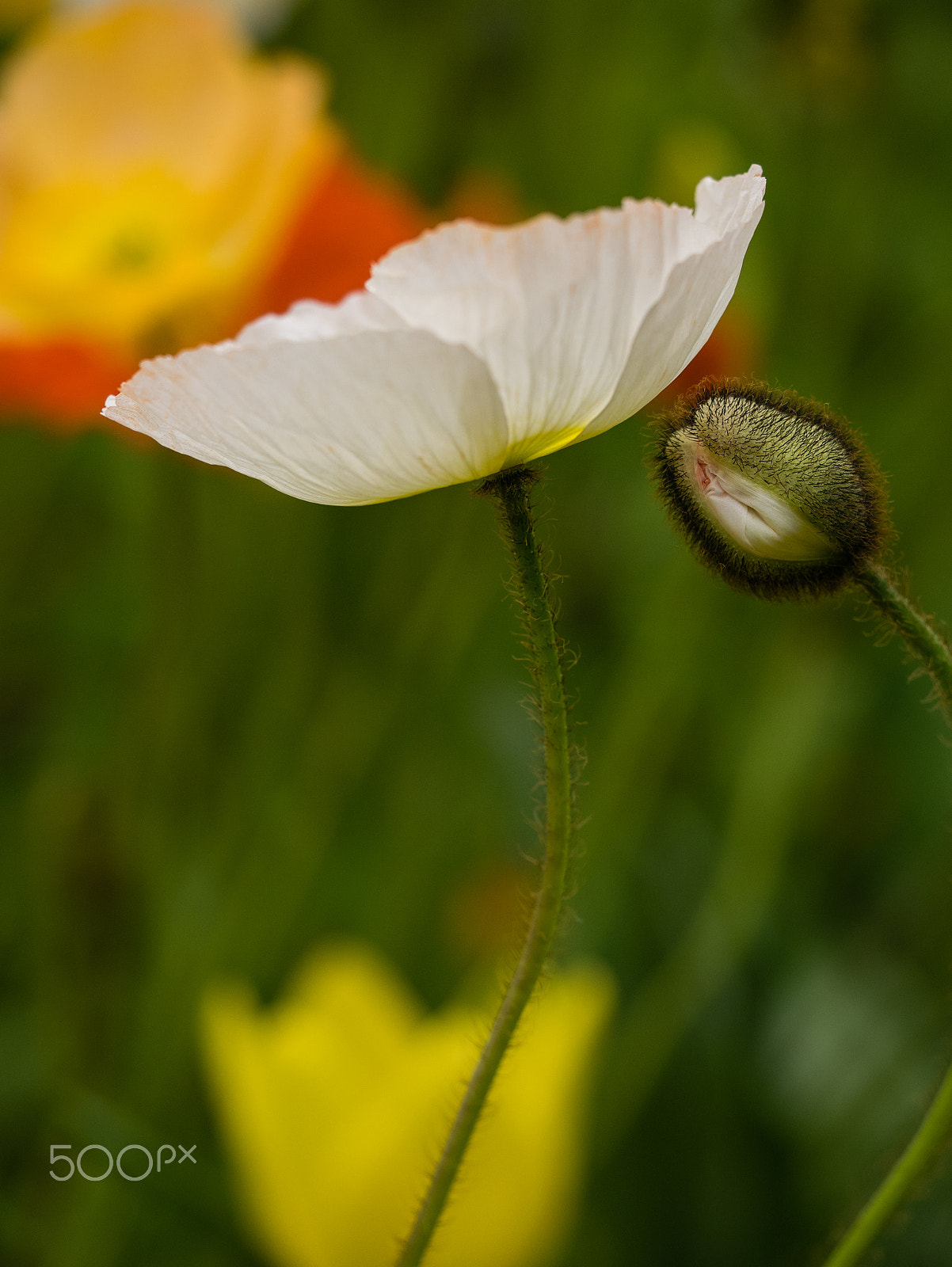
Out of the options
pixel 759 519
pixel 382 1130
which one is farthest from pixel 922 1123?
pixel 382 1130

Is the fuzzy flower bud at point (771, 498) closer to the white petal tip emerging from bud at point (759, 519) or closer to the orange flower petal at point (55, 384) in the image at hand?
the white petal tip emerging from bud at point (759, 519)

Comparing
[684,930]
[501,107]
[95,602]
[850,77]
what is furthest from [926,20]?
[95,602]

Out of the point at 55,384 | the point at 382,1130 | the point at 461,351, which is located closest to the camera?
the point at 461,351

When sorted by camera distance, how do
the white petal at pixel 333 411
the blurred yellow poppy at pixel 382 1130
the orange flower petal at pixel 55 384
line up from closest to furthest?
1. the white petal at pixel 333 411
2. the blurred yellow poppy at pixel 382 1130
3. the orange flower petal at pixel 55 384

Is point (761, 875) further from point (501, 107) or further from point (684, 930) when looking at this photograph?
point (501, 107)

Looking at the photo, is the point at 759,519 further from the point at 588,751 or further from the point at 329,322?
the point at 588,751
